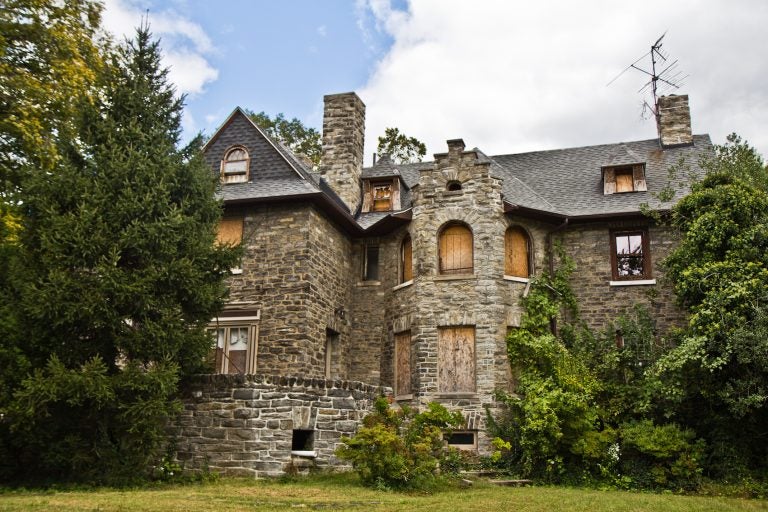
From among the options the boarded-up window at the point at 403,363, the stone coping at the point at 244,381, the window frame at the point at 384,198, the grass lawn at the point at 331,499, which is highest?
the window frame at the point at 384,198

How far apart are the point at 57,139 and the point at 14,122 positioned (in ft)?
3.22

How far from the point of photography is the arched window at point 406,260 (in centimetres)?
1898

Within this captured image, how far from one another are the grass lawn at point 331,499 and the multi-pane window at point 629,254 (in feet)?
23.0

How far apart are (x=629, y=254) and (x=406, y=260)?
604 cm

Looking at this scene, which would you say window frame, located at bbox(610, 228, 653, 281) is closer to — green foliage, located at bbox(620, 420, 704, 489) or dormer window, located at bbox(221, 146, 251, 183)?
green foliage, located at bbox(620, 420, 704, 489)

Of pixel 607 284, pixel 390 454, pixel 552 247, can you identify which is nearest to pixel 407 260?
pixel 552 247

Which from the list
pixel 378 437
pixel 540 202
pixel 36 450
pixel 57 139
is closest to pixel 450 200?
pixel 540 202

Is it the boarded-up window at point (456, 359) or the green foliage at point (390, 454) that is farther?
the boarded-up window at point (456, 359)

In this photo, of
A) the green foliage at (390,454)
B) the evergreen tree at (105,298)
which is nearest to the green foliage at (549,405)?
the green foliage at (390,454)

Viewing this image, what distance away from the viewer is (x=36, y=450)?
1198 centimetres

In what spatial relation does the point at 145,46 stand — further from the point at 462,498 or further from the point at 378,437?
the point at 462,498

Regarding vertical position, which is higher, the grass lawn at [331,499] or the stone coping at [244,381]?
the stone coping at [244,381]

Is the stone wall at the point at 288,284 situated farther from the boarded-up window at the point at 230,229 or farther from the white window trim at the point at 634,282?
the white window trim at the point at 634,282

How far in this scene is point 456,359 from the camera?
687 inches
